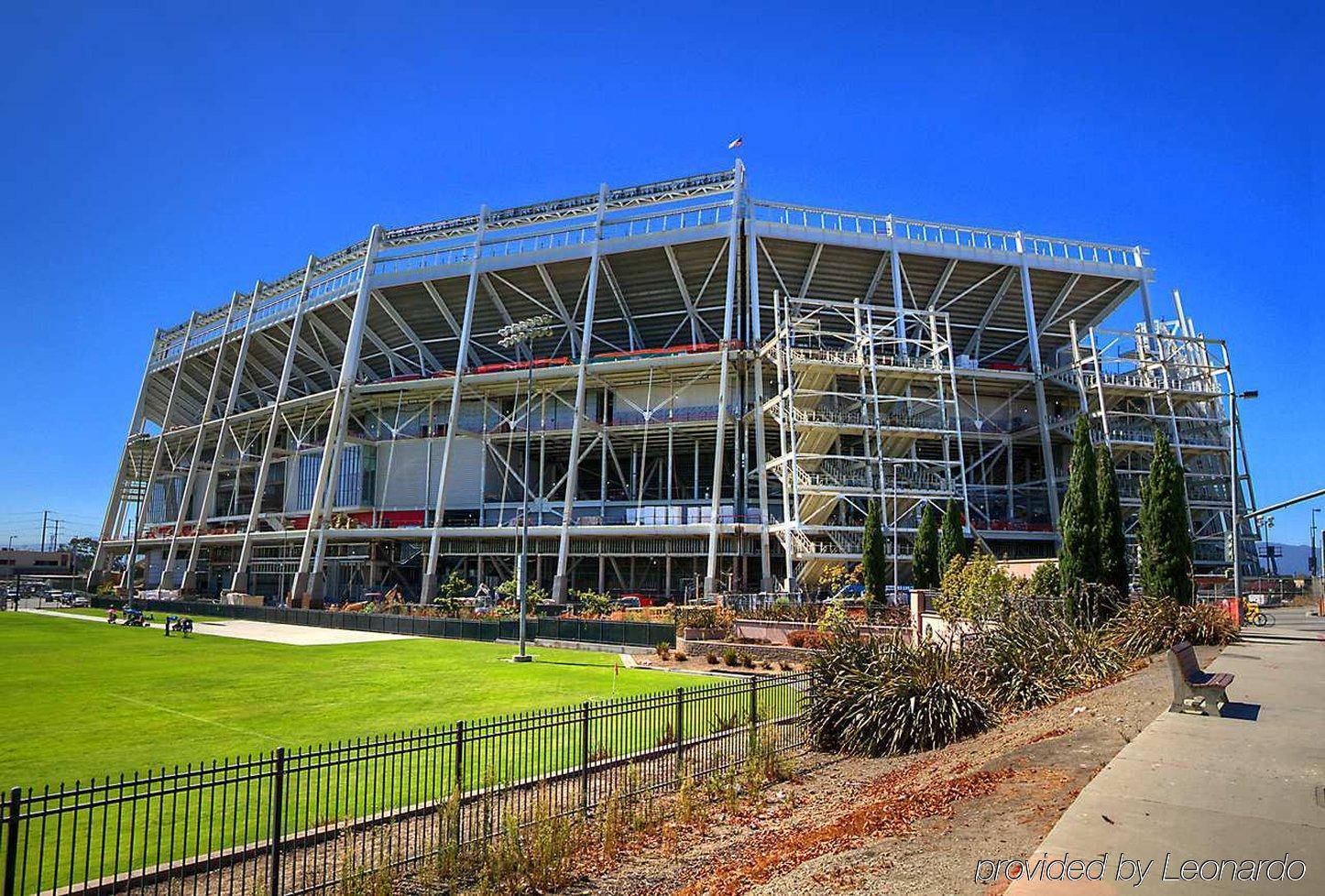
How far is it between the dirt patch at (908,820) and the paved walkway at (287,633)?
27.3 metres

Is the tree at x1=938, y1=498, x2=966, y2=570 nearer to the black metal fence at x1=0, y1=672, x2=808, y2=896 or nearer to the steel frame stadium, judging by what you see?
the steel frame stadium

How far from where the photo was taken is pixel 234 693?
1989cm

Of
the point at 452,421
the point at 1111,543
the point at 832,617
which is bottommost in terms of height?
the point at 832,617

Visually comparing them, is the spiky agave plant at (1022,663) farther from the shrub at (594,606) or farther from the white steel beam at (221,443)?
the white steel beam at (221,443)

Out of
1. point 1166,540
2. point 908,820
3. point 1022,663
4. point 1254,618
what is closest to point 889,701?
point 1022,663

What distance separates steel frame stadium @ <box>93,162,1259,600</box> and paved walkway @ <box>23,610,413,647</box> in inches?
455

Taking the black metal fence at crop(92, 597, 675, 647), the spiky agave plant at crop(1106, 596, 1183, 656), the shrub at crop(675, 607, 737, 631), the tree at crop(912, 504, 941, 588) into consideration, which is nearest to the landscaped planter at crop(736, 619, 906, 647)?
the shrub at crop(675, 607, 737, 631)

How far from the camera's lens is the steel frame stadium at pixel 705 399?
1935 inches

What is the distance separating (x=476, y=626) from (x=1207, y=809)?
3372 centimetres

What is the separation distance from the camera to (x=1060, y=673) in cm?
1581

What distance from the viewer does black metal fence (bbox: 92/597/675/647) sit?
108 feet

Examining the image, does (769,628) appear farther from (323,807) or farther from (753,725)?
(323,807)

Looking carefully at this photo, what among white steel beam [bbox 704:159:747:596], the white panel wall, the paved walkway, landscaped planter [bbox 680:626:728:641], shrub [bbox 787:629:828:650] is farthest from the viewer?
the white panel wall

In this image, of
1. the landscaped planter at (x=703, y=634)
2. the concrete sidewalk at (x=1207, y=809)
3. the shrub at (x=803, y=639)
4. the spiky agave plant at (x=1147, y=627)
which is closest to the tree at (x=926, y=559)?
the shrub at (x=803, y=639)
